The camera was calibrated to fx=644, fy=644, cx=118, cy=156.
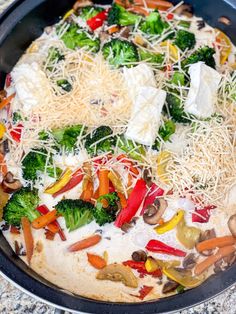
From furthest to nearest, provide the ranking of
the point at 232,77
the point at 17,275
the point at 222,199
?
1. the point at 232,77
2. the point at 222,199
3. the point at 17,275

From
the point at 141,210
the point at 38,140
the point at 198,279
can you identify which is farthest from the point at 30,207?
the point at 198,279

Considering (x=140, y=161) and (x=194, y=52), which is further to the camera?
(x=194, y=52)

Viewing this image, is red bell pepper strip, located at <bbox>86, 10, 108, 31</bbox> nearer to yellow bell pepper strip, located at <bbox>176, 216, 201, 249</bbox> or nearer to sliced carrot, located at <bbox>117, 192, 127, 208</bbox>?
sliced carrot, located at <bbox>117, 192, 127, 208</bbox>

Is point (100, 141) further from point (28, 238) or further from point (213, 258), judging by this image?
point (213, 258)

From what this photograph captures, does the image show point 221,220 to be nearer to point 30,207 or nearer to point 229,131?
point 229,131

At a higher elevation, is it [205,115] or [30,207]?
[205,115]

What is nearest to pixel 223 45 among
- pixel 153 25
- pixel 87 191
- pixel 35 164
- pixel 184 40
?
pixel 184 40

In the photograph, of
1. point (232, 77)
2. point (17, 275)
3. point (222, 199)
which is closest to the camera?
point (17, 275)
